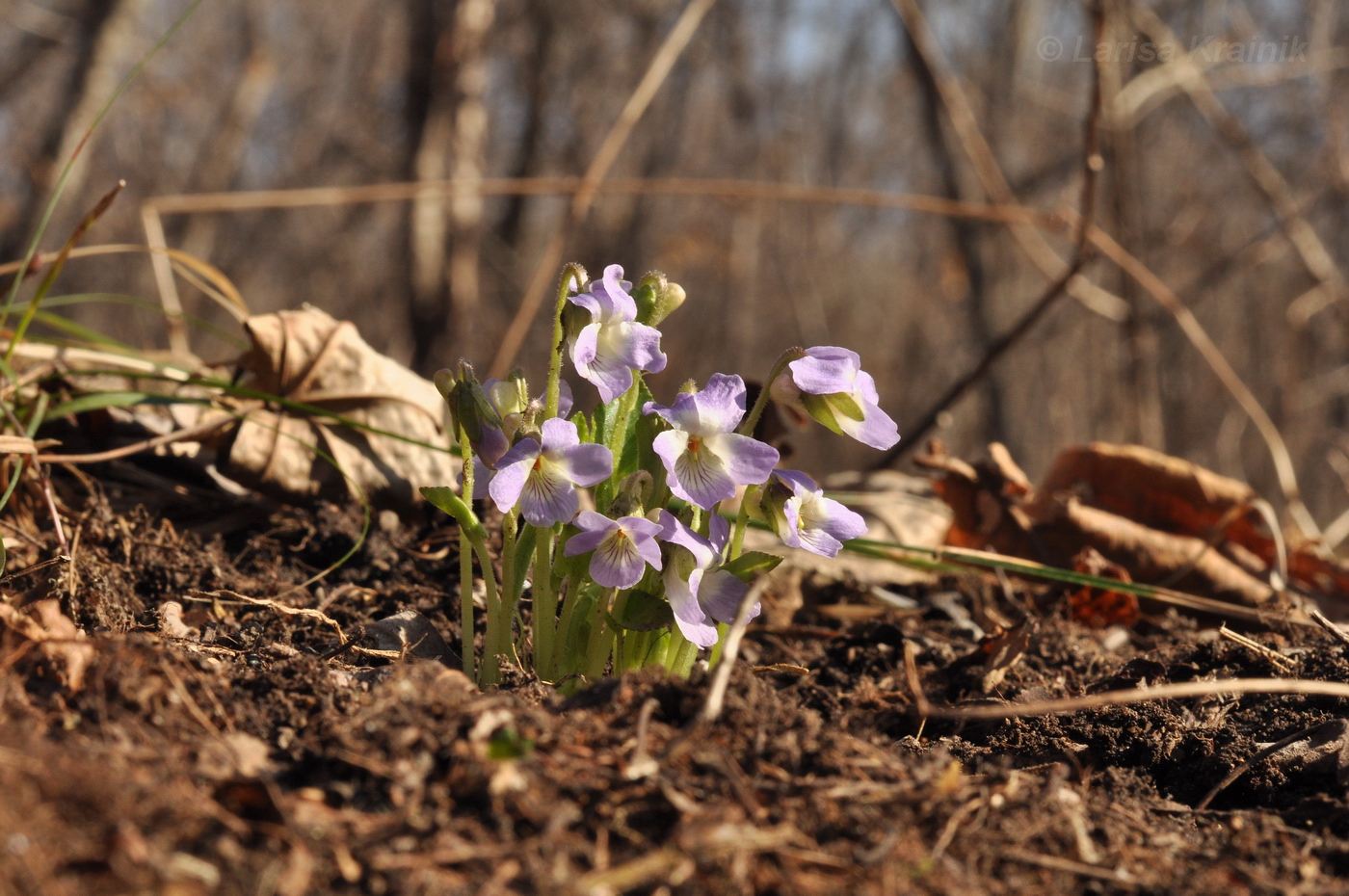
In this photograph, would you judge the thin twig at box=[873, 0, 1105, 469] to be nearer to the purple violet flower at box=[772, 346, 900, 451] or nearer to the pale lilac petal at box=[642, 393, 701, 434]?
the purple violet flower at box=[772, 346, 900, 451]

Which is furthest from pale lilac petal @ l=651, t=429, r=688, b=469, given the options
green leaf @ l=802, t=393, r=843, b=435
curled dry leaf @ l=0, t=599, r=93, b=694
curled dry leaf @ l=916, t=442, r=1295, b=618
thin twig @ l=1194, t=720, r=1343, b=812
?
curled dry leaf @ l=916, t=442, r=1295, b=618

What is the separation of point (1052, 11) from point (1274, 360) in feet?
18.7

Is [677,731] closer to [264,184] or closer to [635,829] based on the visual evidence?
[635,829]

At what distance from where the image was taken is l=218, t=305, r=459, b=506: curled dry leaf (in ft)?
7.03

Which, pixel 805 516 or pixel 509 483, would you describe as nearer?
pixel 509 483

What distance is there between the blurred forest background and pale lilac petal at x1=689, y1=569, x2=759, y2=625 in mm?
2201

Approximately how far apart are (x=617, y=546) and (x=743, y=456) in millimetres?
212

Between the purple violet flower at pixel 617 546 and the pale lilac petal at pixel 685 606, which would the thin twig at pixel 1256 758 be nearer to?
the pale lilac petal at pixel 685 606

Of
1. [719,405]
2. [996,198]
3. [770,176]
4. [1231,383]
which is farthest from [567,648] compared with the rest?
[770,176]

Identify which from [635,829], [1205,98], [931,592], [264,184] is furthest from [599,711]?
[264,184]

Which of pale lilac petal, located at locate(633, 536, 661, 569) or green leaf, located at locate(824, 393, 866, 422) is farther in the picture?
green leaf, located at locate(824, 393, 866, 422)

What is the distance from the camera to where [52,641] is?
1.15 metres

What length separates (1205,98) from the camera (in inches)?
161

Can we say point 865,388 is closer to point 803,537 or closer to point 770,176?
point 803,537
